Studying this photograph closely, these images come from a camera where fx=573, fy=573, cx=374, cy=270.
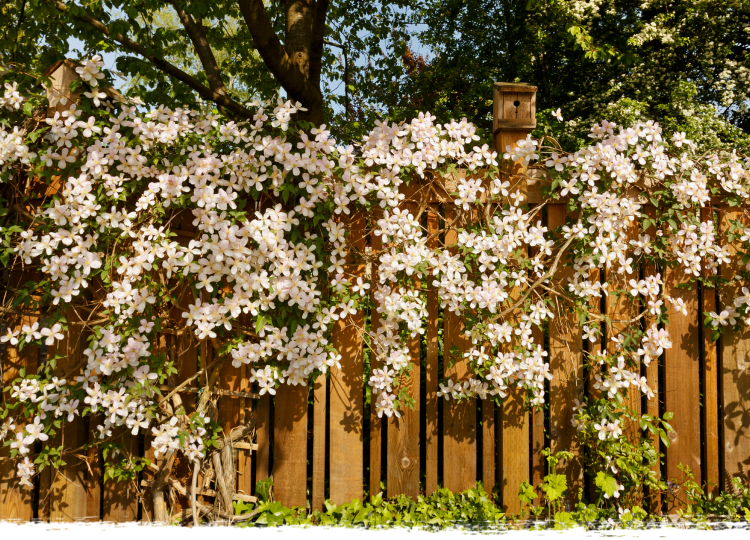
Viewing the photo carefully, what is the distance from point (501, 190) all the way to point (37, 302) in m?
2.30

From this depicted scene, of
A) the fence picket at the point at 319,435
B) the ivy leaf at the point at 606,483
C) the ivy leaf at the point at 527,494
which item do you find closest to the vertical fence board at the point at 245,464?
the fence picket at the point at 319,435

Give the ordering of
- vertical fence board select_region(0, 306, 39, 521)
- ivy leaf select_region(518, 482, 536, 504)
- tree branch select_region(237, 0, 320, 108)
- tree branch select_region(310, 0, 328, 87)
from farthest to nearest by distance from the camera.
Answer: tree branch select_region(310, 0, 328, 87)
tree branch select_region(237, 0, 320, 108)
ivy leaf select_region(518, 482, 536, 504)
vertical fence board select_region(0, 306, 39, 521)

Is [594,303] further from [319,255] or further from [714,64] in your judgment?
[714,64]

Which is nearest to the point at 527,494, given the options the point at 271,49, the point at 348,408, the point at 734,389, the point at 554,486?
the point at 554,486

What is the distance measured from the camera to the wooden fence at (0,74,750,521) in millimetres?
2879

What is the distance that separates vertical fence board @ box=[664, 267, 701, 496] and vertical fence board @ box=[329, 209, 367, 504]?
5.23ft

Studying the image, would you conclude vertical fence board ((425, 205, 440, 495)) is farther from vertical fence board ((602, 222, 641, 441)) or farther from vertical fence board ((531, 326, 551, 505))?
vertical fence board ((602, 222, 641, 441))

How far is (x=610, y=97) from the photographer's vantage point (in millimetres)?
10539

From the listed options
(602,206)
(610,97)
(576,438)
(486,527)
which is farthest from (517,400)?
(610,97)

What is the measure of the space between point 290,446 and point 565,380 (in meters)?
1.44

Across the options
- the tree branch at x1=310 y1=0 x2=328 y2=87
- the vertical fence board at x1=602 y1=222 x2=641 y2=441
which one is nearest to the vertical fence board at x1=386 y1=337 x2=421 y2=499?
the vertical fence board at x1=602 y1=222 x2=641 y2=441

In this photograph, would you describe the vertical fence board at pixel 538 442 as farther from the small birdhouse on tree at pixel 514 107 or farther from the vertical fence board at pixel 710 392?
the small birdhouse on tree at pixel 514 107

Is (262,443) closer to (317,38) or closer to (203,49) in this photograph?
(317,38)

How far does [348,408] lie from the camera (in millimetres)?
2908
